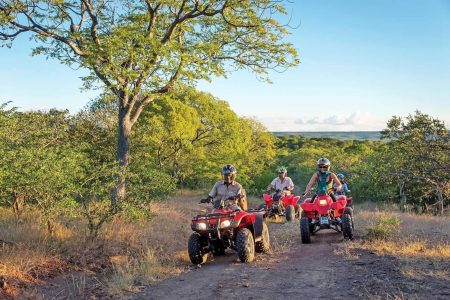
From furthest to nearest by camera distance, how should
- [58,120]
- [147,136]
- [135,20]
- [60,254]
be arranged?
[147,136] → [58,120] → [135,20] → [60,254]

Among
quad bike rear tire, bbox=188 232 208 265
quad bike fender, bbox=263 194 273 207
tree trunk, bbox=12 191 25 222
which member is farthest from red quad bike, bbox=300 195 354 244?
tree trunk, bbox=12 191 25 222

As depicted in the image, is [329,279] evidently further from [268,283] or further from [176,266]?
[176,266]

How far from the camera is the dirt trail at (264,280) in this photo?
6714 millimetres

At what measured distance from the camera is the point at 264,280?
Answer: 7.51 metres

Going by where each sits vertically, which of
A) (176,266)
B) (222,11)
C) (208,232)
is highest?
(222,11)

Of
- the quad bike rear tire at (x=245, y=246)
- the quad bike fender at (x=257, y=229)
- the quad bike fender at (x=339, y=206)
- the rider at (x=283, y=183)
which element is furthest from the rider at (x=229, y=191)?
the rider at (x=283, y=183)

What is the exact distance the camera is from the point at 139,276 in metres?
8.35

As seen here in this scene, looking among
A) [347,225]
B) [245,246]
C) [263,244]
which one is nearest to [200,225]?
[245,246]

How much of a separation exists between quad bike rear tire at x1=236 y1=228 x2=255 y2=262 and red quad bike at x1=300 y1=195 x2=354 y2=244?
7.94 ft

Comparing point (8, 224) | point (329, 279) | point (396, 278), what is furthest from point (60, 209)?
point (396, 278)

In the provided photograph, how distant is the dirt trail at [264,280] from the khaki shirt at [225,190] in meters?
1.38

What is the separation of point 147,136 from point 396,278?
68.7 feet

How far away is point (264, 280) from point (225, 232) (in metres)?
2.04

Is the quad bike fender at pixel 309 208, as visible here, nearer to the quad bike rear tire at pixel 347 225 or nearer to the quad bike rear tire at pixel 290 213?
the quad bike rear tire at pixel 347 225
